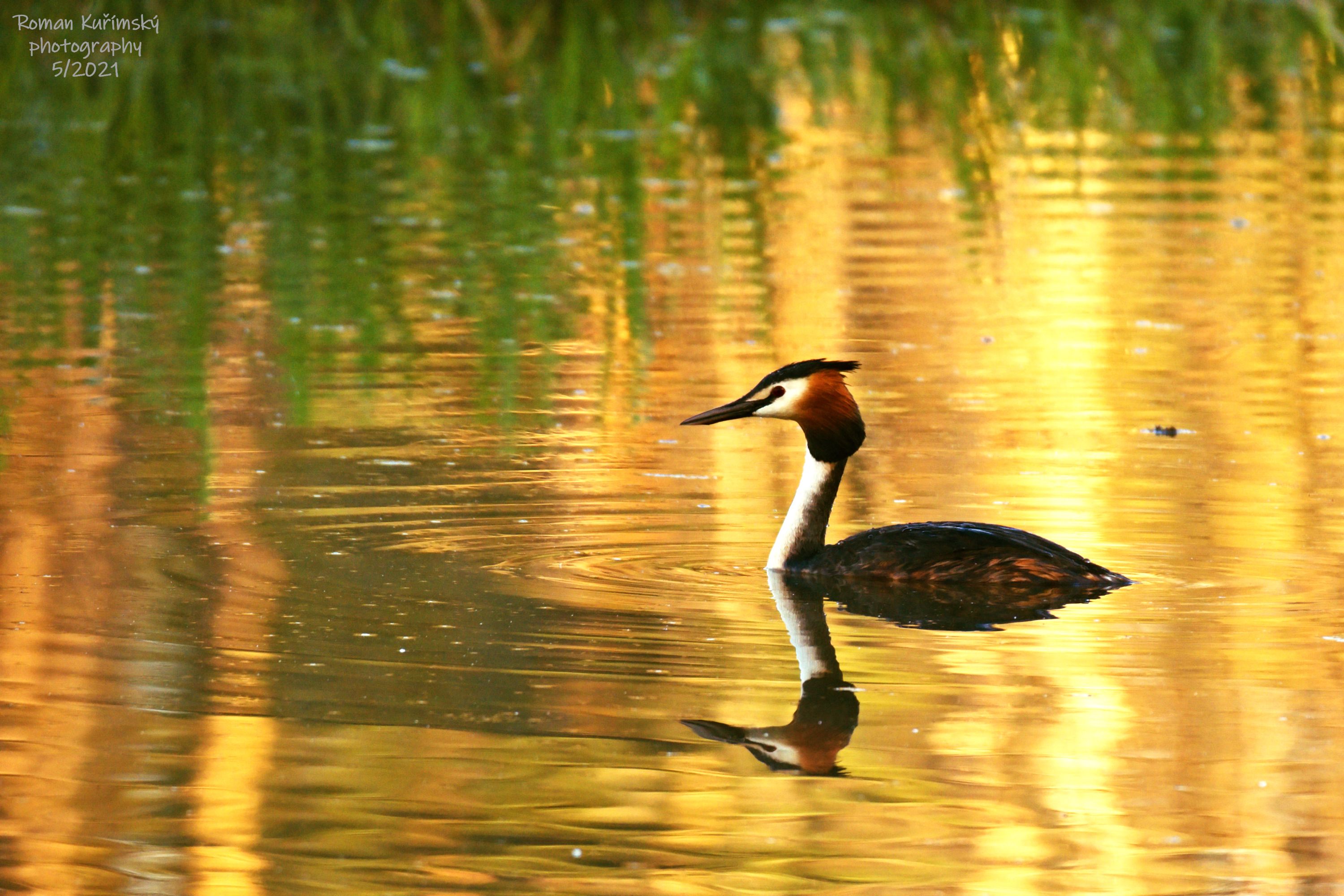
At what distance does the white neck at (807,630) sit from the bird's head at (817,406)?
517 mm

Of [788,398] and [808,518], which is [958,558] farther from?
[788,398]

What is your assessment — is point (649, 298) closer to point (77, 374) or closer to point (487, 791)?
point (77, 374)

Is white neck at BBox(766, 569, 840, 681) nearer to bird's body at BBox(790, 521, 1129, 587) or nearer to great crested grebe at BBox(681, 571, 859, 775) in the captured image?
great crested grebe at BBox(681, 571, 859, 775)

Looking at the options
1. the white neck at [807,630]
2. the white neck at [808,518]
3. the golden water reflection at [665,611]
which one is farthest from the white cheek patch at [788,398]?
the white neck at [807,630]

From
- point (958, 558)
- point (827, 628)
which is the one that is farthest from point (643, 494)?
point (827, 628)

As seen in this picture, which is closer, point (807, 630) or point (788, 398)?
point (807, 630)

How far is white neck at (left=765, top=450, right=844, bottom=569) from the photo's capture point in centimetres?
768

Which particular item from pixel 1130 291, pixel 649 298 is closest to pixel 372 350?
pixel 649 298

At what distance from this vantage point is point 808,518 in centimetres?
771

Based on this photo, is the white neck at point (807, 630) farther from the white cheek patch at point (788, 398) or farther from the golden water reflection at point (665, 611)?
the white cheek patch at point (788, 398)

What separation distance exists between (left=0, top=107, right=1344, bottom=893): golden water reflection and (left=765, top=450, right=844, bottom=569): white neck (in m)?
0.17

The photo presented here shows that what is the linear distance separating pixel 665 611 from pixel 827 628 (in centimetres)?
47

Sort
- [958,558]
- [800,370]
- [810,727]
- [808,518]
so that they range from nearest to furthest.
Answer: [810,727], [958,558], [808,518], [800,370]

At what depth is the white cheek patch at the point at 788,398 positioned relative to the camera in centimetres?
791
